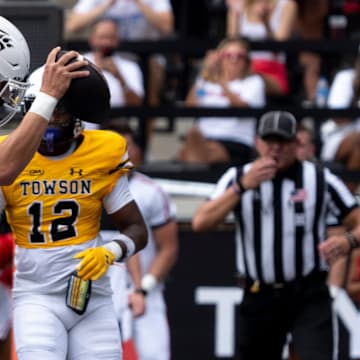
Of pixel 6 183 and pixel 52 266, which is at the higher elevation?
pixel 6 183

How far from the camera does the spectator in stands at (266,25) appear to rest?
1034 cm

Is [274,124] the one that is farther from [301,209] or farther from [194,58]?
[194,58]

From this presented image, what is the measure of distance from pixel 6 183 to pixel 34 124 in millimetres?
255

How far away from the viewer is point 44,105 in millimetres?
4824

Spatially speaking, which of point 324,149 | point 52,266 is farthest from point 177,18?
point 52,266

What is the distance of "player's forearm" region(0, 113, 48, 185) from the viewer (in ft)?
15.6

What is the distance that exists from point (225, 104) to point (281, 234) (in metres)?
2.58

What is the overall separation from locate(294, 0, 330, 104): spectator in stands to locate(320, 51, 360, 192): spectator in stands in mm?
690

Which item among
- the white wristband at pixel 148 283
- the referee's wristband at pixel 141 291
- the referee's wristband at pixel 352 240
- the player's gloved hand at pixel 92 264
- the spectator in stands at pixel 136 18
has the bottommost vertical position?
the referee's wristband at pixel 141 291

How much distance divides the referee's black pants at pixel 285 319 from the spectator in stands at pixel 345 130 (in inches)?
92.7

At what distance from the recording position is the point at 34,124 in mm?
4785

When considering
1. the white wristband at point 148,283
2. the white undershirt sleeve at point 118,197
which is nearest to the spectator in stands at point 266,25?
the white wristband at point 148,283

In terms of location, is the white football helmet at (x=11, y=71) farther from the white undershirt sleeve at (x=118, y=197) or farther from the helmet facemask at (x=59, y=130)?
the white undershirt sleeve at (x=118, y=197)

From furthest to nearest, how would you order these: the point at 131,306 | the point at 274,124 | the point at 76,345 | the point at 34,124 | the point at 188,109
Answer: the point at 188,109 < the point at 131,306 < the point at 274,124 < the point at 76,345 < the point at 34,124
